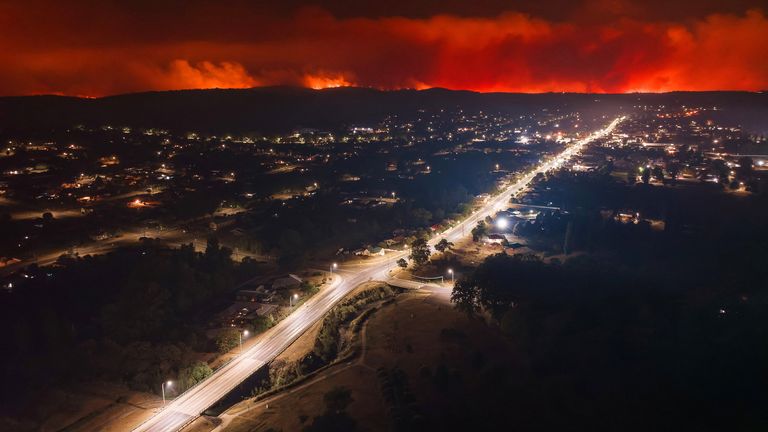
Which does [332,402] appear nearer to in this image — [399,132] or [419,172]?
[419,172]

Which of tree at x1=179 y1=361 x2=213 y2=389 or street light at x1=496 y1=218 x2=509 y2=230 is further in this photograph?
street light at x1=496 y1=218 x2=509 y2=230

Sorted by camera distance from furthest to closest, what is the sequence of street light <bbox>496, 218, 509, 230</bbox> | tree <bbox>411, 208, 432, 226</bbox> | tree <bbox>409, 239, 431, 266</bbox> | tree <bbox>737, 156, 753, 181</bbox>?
1. tree <bbox>737, 156, 753, 181</bbox>
2. tree <bbox>411, 208, 432, 226</bbox>
3. street light <bbox>496, 218, 509, 230</bbox>
4. tree <bbox>409, 239, 431, 266</bbox>

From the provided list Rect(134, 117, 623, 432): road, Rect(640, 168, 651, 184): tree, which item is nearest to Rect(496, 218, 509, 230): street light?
Rect(134, 117, 623, 432): road

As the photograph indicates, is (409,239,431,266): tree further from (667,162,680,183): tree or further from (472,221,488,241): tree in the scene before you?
(667,162,680,183): tree

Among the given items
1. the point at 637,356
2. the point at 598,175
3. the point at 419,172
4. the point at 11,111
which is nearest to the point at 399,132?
the point at 419,172

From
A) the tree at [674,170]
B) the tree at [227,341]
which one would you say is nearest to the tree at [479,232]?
the tree at [227,341]

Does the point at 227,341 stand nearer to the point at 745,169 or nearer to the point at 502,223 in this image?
the point at 502,223

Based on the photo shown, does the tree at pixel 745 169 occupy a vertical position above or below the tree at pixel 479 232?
above

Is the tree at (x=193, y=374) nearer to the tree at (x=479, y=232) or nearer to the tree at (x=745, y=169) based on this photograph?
the tree at (x=479, y=232)
